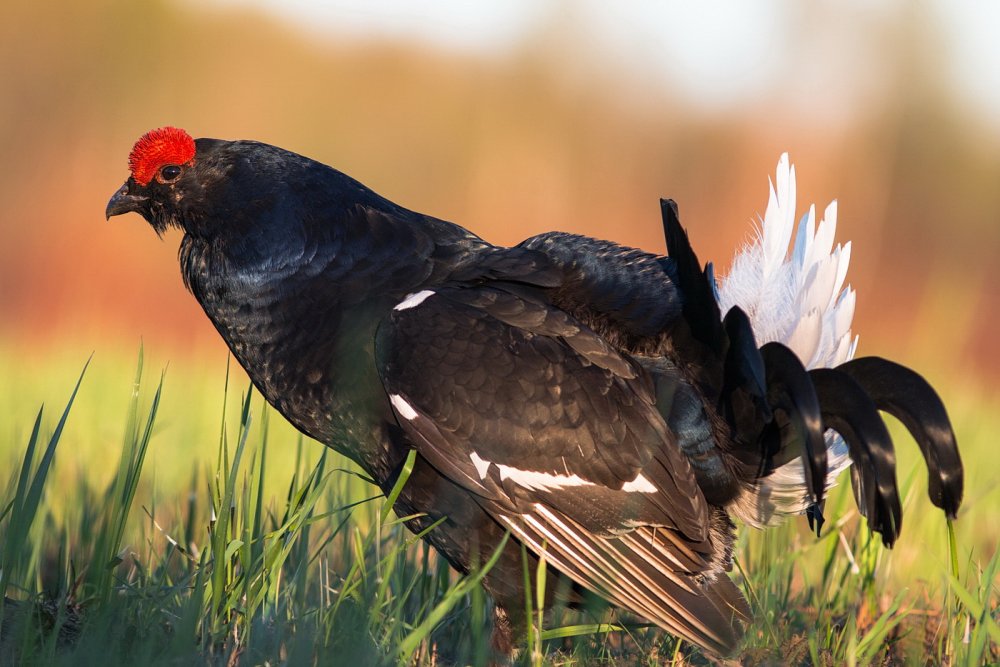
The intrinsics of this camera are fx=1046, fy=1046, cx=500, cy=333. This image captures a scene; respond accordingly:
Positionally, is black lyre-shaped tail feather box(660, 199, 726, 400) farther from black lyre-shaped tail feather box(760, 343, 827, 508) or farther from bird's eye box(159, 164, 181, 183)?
bird's eye box(159, 164, 181, 183)

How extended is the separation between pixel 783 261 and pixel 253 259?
1698mm

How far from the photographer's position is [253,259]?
3.29 meters

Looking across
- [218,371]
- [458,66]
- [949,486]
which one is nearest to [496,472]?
[949,486]

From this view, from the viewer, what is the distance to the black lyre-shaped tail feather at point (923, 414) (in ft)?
9.57

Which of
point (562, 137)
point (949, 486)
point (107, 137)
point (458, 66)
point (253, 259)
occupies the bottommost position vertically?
point (949, 486)

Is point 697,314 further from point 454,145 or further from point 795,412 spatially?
point 454,145

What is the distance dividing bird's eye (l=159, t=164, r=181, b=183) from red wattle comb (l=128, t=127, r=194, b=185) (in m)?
0.01

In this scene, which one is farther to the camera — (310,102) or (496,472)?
(310,102)

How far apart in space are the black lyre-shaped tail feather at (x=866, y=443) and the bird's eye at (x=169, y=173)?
84.7 inches

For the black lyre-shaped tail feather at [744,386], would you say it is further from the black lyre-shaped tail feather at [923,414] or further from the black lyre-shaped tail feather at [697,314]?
the black lyre-shaped tail feather at [923,414]

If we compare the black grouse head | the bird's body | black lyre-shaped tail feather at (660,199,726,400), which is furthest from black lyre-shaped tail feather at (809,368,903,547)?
the black grouse head

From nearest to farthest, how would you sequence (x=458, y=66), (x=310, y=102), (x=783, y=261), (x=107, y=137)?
(x=783, y=261) < (x=107, y=137) < (x=310, y=102) < (x=458, y=66)

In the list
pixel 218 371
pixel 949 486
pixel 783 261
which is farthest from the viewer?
pixel 218 371

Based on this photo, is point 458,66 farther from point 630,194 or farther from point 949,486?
point 949,486
